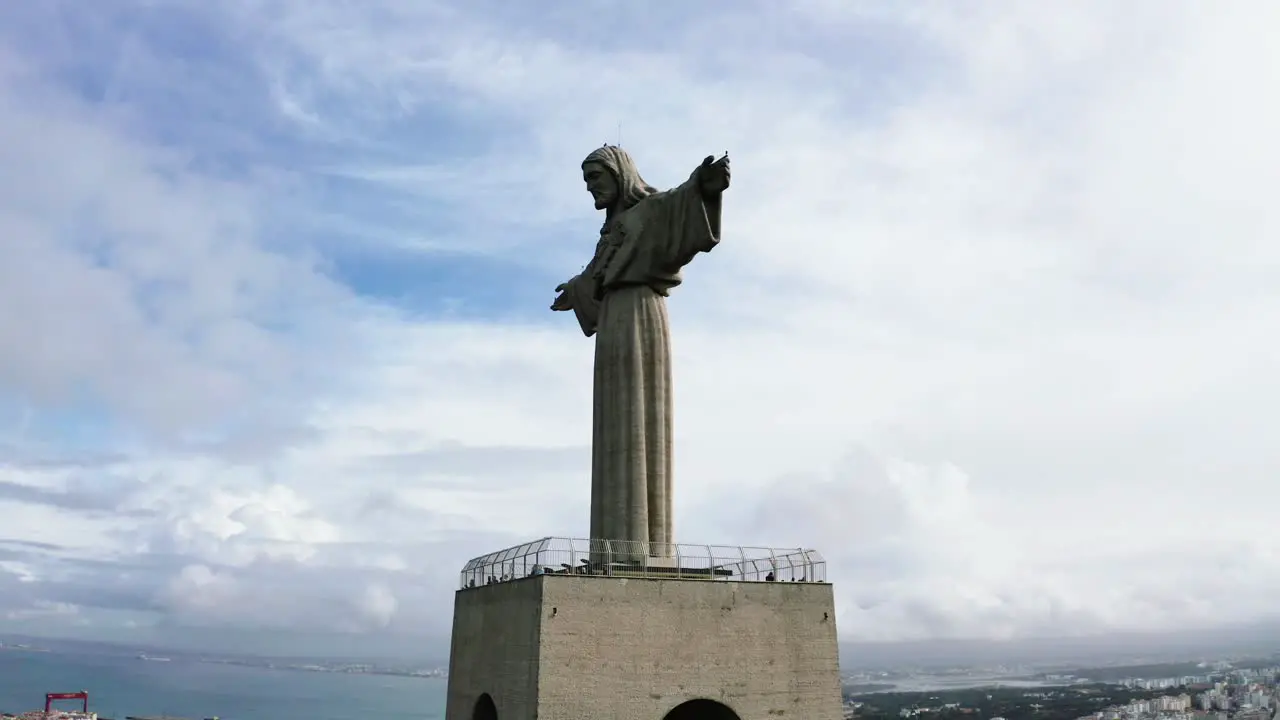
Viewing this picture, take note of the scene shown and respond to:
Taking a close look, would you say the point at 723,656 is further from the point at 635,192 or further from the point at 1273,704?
the point at 1273,704

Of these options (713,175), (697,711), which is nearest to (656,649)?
(697,711)

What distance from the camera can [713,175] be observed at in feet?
55.4

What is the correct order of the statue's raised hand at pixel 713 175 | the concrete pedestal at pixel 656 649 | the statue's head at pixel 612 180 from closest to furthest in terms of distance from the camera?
the concrete pedestal at pixel 656 649
the statue's raised hand at pixel 713 175
the statue's head at pixel 612 180

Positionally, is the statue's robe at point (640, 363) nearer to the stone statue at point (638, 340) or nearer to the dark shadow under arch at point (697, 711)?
the stone statue at point (638, 340)

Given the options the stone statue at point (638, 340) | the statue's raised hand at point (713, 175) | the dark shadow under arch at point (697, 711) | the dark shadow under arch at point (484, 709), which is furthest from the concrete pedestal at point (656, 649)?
the statue's raised hand at point (713, 175)

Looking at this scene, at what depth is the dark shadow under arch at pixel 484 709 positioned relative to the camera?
56.1 feet

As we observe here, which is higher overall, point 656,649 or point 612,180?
point 612,180

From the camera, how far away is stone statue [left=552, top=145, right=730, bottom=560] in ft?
55.8

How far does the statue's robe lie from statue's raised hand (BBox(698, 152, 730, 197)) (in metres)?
0.17

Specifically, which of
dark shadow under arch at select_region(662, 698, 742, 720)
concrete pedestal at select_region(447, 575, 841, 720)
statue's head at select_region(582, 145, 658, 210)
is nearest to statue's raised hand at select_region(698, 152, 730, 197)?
statue's head at select_region(582, 145, 658, 210)

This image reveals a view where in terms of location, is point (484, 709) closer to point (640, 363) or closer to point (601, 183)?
point (640, 363)

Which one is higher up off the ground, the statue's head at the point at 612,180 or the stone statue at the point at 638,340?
the statue's head at the point at 612,180

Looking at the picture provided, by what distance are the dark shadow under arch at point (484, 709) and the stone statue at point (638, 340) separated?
3.46 metres

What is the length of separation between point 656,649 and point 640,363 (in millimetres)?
5167
